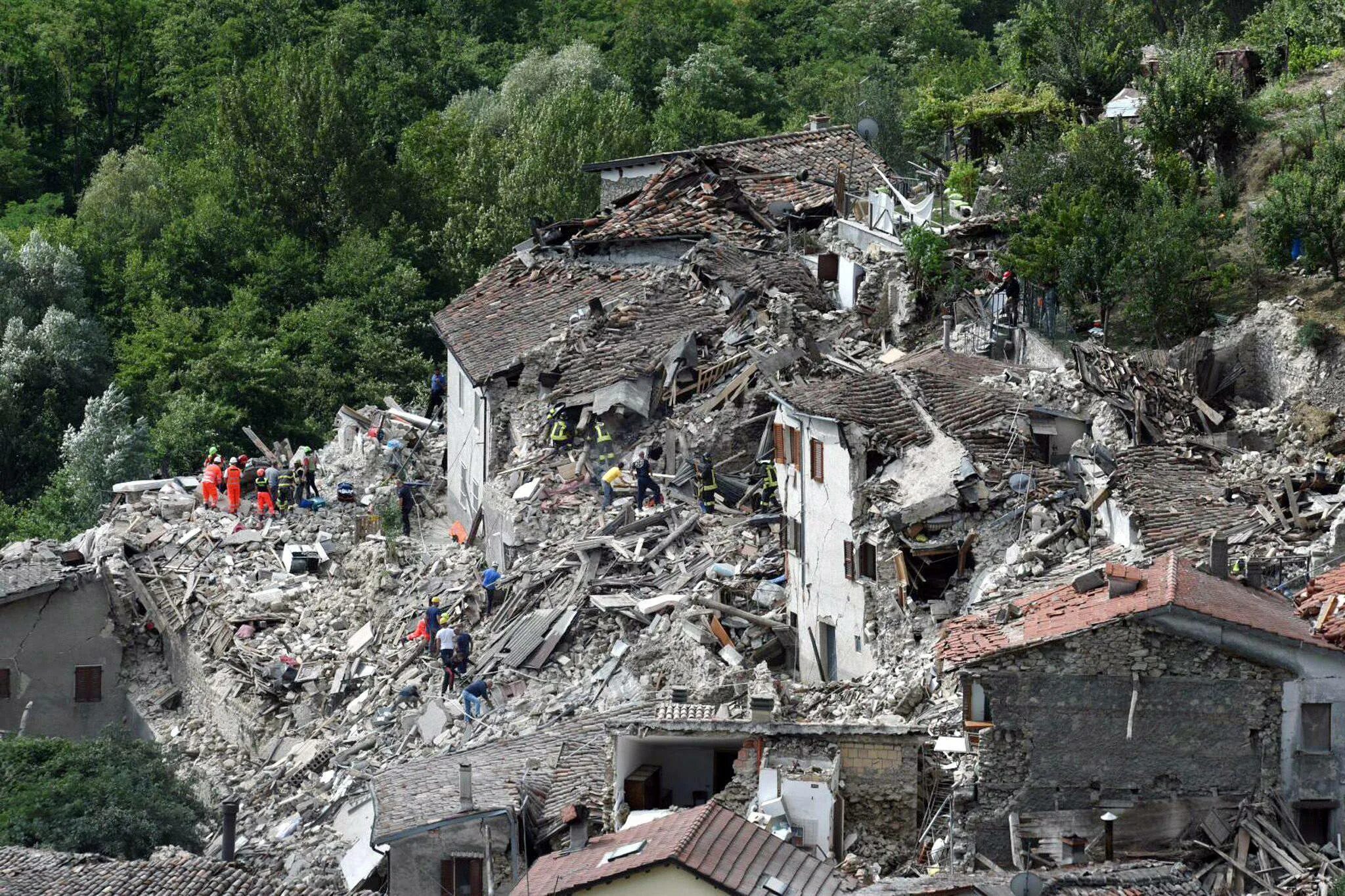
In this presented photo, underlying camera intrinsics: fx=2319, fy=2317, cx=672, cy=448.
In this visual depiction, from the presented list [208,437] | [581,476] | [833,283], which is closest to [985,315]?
[833,283]

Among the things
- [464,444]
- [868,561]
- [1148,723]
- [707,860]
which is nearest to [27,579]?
[464,444]

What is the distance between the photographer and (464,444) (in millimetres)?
45594

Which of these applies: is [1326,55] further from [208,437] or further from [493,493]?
[208,437]

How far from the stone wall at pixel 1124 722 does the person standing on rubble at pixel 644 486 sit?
13.8 meters

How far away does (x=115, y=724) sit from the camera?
4366 cm

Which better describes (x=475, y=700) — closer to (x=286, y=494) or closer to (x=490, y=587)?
(x=490, y=587)

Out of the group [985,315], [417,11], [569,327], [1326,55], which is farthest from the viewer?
[417,11]

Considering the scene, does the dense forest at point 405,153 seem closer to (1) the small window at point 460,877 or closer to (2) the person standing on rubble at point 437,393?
(2) the person standing on rubble at point 437,393

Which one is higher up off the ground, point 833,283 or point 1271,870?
point 833,283

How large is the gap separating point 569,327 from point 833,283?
531cm

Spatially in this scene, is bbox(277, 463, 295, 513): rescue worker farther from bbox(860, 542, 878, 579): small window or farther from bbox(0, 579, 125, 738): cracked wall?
bbox(860, 542, 878, 579): small window

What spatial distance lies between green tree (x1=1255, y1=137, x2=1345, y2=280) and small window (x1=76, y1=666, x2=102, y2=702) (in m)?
23.0

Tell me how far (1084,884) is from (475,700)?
13.3m

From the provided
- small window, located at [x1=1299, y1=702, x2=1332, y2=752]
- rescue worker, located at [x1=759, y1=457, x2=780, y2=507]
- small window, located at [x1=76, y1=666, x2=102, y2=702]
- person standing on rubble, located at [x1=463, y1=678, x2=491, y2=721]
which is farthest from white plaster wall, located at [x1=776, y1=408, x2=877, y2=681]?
small window, located at [x1=76, y1=666, x2=102, y2=702]
